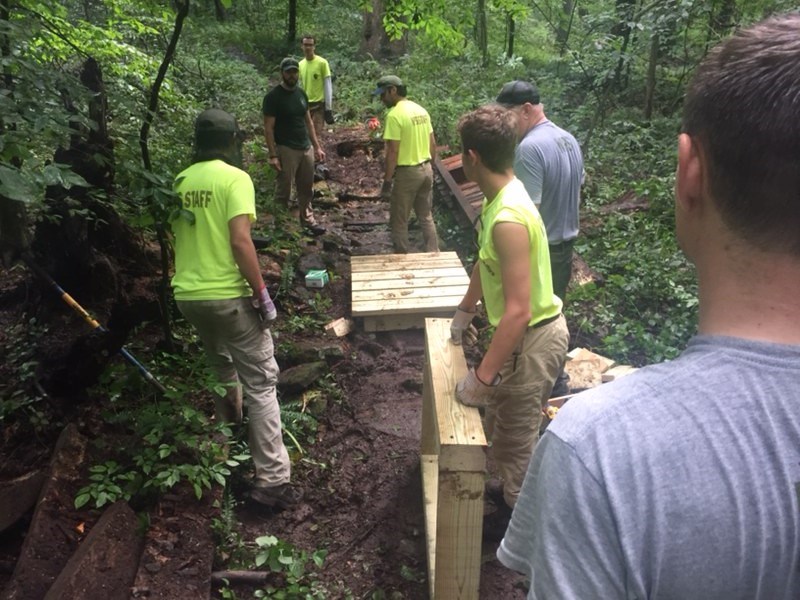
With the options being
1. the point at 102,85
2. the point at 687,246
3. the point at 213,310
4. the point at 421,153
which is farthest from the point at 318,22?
the point at 687,246

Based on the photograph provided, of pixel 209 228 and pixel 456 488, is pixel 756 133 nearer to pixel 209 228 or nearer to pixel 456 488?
pixel 456 488

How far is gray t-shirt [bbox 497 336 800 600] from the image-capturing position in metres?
0.84

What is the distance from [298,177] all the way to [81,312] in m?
4.76

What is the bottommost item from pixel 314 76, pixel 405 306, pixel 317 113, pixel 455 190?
pixel 405 306

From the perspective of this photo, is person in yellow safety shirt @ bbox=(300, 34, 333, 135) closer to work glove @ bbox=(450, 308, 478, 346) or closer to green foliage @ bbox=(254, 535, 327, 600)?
work glove @ bbox=(450, 308, 478, 346)

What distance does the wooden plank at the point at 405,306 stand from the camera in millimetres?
6027

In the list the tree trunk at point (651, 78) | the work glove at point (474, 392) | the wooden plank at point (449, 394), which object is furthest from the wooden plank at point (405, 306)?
the tree trunk at point (651, 78)

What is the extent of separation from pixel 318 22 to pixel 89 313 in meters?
21.0

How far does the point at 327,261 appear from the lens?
7555 mm

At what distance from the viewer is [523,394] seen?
10.8 feet

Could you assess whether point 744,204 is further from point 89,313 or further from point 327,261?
point 327,261

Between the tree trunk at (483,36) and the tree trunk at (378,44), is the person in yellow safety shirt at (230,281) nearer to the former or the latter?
the tree trunk at (483,36)

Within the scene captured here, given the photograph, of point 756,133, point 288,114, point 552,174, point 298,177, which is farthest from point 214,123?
point 298,177

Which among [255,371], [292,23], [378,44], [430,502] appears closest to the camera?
[430,502]
